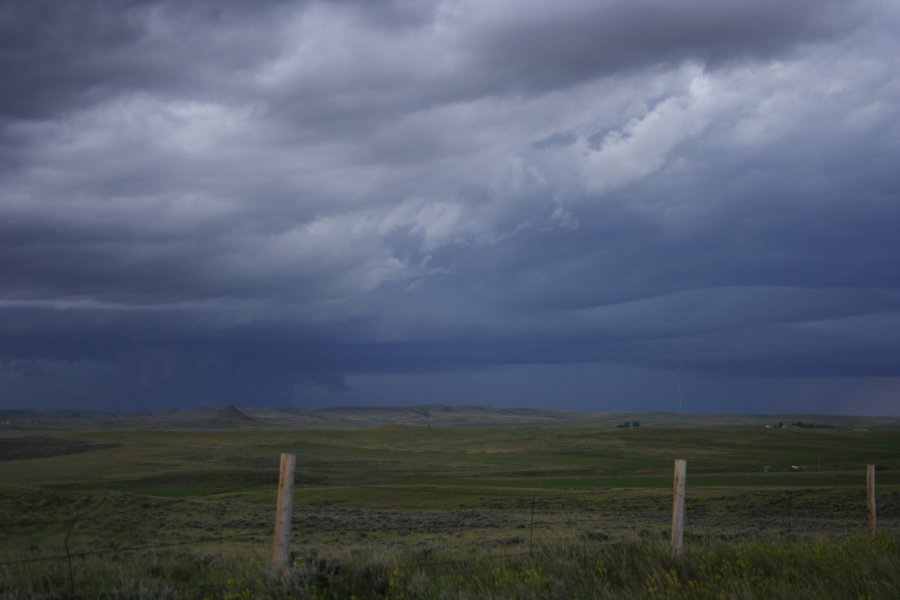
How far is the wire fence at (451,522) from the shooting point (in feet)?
63.5

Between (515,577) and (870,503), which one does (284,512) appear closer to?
(515,577)

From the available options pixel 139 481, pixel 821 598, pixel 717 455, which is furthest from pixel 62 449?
pixel 821 598

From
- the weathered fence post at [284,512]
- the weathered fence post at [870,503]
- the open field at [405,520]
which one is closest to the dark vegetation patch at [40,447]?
the open field at [405,520]

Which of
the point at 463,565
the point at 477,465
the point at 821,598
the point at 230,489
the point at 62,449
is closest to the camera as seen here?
the point at 821,598

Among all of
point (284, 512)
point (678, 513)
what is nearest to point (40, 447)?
point (284, 512)

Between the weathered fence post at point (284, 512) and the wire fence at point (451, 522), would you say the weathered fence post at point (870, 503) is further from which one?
the weathered fence post at point (284, 512)

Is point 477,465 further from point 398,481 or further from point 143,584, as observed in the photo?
point 143,584

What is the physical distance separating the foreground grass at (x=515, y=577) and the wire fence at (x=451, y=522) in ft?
2.47

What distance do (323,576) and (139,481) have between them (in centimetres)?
5863

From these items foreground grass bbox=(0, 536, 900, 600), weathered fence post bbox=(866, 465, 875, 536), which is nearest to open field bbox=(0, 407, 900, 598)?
foreground grass bbox=(0, 536, 900, 600)

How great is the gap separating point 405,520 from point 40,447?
105516mm

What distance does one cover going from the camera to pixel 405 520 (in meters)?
31.1

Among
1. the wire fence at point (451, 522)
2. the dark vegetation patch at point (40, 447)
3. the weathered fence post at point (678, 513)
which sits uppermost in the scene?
the weathered fence post at point (678, 513)

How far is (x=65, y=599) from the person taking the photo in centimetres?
911
